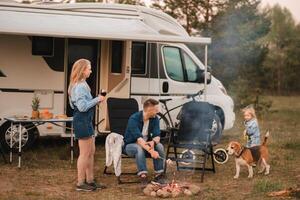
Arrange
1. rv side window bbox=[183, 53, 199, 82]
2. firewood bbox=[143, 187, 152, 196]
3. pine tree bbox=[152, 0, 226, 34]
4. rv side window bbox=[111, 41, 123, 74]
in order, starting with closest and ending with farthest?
firewood bbox=[143, 187, 152, 196], rv side window bbox=[111, 41, 123, 74], rv side window bbox=[183, 53, 199, 82], pine tree bbox=[152, 0, 226, 34]

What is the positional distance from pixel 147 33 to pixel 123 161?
1897 millimetres

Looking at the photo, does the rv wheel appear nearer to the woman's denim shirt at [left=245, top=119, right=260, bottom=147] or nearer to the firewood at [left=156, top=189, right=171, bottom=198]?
the firewood at [left=156, top=189, right=171, bottom=198]

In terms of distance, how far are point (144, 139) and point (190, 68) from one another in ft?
12.2

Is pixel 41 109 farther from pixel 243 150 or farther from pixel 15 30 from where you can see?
pixel 243 150

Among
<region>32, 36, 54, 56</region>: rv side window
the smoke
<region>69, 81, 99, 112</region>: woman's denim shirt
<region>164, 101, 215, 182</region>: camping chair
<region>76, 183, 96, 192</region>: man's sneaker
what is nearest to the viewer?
<region>69, 81, 99, 112</region>: woman's denim shirt

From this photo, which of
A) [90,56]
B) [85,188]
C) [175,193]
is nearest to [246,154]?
[175,193]

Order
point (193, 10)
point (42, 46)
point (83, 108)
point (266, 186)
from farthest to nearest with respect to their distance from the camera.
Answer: point (193, 10) < point (42, 46) < point (266, 186) < point (83, 108)

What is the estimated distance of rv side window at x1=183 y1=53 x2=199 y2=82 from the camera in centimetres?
1032

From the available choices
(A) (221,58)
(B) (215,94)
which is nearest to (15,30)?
(B) (215,94)

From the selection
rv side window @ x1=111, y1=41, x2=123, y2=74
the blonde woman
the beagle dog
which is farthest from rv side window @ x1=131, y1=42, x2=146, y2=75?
the blonde woman

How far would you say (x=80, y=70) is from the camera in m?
6.30

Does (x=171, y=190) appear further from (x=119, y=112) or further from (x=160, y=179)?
(x=119, y=112)

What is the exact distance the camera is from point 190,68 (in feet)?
34.0

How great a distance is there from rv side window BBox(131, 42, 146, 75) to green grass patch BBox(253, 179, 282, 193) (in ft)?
11.6
